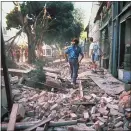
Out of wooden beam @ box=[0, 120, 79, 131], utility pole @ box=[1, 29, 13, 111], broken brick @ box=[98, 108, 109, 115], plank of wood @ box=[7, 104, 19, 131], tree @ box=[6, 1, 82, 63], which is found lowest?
wooden beam @ box=[0, 120, 79, 131]

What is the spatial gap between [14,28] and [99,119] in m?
18.7

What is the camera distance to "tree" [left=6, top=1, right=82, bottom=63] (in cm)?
1945

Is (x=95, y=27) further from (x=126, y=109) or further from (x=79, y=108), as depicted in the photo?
(x=126, y=109)

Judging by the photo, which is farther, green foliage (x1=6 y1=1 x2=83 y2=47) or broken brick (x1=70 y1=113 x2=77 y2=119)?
green foliage (x1=6 y1=1 x2=83 y2=47)

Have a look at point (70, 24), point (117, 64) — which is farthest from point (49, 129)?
point (70, 24)

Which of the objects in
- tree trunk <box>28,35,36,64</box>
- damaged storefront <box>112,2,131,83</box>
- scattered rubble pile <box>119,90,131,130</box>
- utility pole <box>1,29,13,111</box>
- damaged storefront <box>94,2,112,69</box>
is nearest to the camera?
scattered rubble pile <box>119,90,131,130</box>

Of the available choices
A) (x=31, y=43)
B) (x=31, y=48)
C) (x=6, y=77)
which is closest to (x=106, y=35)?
(x=31, y=43)

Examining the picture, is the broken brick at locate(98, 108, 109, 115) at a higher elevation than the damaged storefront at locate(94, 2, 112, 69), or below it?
below

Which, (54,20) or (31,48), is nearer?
(31,48)

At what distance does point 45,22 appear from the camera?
19438 millimetres

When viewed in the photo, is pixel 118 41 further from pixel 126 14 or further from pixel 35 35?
pixel 35 35

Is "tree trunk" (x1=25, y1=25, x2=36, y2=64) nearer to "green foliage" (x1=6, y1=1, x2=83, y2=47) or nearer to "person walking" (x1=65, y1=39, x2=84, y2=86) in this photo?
"green foliage" (x1=6, y1=1, x2=83, y2=47)

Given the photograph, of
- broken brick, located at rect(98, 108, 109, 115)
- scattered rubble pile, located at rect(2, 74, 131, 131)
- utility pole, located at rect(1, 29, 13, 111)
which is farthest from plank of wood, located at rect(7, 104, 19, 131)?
broken brick, located at rect(98, 108, 109, 115)

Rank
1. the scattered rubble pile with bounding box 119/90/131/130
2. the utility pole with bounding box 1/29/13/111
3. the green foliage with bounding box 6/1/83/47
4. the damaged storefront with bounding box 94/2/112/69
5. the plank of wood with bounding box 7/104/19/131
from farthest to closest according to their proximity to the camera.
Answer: the green foliage with bounding box 6/1/83/47
the damaged storefront with bounding box 94/2/112/69
the utility pole with bounding box 1/29/13/111
the scattered rubble pile with bounding box 119/90/131/130
the plank of wood with bounding box 7/104/19/131
